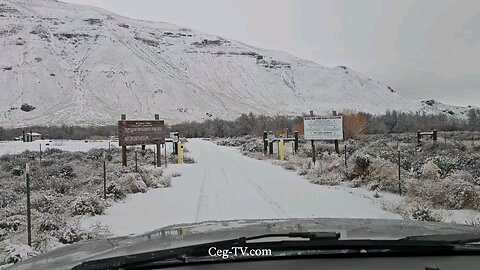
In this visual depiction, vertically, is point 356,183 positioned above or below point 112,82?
below

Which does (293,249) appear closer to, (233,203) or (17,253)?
(17,253)

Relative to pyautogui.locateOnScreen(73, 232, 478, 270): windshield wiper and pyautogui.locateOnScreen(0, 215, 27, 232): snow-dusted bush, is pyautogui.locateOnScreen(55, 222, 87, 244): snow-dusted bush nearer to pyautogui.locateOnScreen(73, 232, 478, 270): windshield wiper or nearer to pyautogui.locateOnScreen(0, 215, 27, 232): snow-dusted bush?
pyautogui.locateOnScreen(0, 215, 27, 232): snow-dusted bush

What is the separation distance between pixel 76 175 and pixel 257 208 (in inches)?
368

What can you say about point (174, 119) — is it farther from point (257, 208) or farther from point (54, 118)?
point (257, 208)

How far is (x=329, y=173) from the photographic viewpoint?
16828mm

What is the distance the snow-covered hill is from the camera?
132375 millimetres

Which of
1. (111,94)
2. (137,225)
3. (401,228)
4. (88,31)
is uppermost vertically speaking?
(88,31)

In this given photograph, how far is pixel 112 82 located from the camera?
482 feet

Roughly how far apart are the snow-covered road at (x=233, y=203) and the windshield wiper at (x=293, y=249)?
233 inches

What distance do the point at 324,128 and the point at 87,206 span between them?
1375 cm

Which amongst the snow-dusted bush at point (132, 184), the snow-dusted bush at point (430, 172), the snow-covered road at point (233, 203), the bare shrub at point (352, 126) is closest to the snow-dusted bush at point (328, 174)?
the snow-covered road at point (233, 203)

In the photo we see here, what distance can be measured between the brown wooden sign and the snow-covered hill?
100 metres

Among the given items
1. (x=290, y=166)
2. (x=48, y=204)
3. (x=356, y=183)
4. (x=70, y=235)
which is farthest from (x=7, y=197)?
(x=290, y=166)

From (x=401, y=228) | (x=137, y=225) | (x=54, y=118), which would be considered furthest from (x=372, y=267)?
(x=54, y=118)
